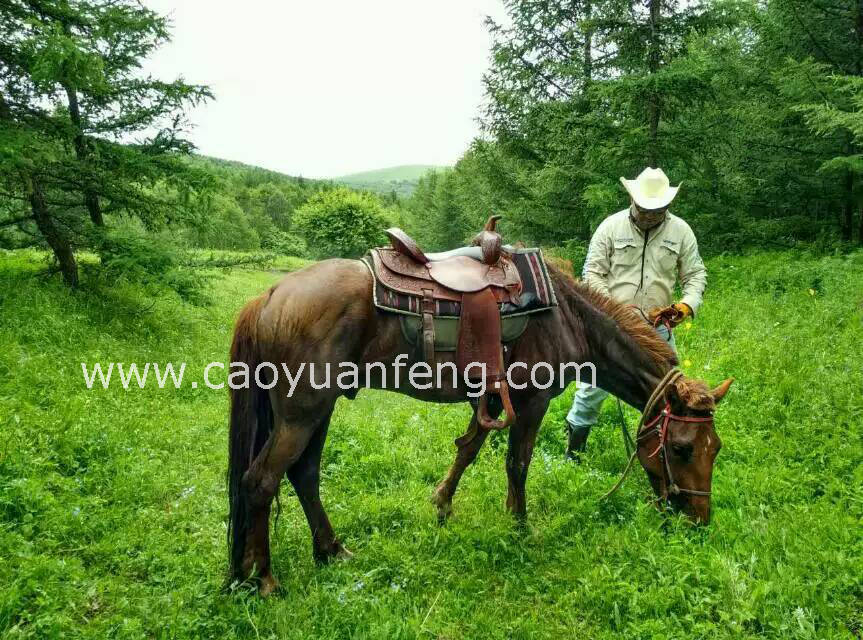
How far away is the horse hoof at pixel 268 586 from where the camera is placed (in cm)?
291

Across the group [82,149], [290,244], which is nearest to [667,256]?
[82,149]

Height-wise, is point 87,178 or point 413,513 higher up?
point 87,178

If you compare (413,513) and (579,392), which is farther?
(579,392)

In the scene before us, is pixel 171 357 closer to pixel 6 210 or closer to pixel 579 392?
pixel 6 210

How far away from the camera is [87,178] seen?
744 cm

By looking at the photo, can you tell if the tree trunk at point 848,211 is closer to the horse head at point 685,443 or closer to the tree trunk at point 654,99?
the tree trunk at point 654,99

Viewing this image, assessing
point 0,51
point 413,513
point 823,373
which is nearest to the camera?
point 413,513

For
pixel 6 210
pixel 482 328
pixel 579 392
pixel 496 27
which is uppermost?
pixel 496 27

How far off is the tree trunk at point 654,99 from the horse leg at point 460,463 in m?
8.22

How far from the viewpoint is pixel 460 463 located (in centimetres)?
376

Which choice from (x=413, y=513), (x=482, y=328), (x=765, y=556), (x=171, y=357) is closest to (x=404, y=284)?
(x=482, y=328)

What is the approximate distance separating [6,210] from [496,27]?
12.1 meters

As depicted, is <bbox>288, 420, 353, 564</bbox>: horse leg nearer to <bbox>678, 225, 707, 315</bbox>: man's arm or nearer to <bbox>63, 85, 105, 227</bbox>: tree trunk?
<bbox>678, 225, 707, 315</bbox>: man's arm

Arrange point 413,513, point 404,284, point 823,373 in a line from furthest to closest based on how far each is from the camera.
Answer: point 823,373 < point 413,513 < point 404,284
